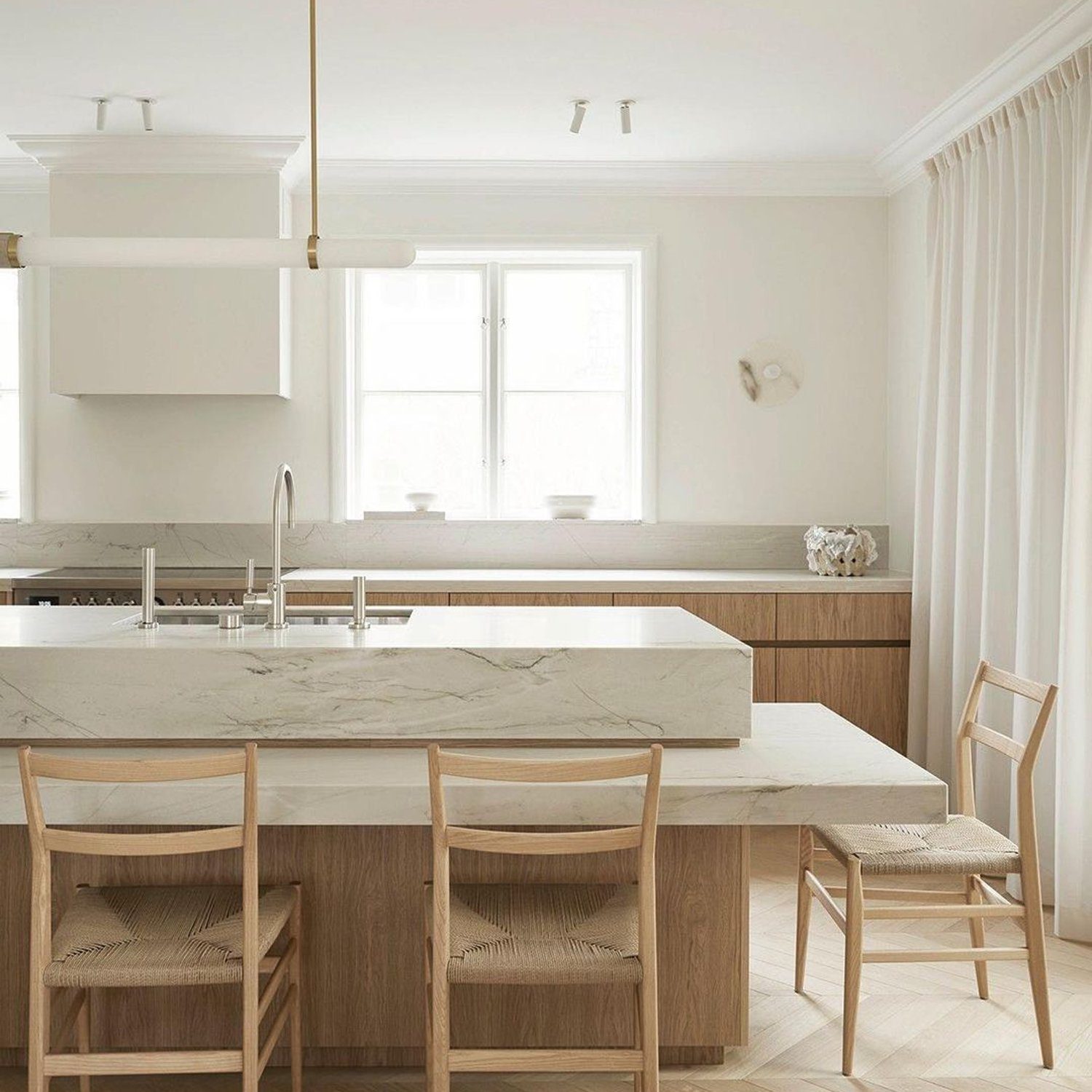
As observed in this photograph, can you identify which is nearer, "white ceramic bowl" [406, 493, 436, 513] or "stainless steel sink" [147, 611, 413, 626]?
"stainless steel sink" [147, 611, 413, 626]

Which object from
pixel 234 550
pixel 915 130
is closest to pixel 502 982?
pixel 234 550

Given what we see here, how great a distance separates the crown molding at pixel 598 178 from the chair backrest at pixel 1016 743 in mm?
2705

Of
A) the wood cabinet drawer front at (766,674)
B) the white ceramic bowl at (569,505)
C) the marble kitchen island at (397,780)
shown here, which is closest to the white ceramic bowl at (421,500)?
the white ceramic bowl at (569,505)

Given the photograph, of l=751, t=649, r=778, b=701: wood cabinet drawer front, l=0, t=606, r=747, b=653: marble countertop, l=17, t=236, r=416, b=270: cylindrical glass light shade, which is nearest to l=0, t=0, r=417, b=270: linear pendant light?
l=17, t=236, r=416, b=270: cylindrical glass light shade

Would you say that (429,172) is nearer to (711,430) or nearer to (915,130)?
(711,430)

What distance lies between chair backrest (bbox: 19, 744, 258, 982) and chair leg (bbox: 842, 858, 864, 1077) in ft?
4.19

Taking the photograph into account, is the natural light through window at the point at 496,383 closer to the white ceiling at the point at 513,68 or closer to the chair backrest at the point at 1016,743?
the white ceiling at the point at 513,68

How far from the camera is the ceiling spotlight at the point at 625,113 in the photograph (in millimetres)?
4074

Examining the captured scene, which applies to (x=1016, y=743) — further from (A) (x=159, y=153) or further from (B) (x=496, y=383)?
(A) (x=159, y=153)

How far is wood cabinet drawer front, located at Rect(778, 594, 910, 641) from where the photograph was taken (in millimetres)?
4441

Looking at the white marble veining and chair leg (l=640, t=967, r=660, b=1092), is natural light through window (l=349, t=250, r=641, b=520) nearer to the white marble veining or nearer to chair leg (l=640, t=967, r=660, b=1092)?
the white marble veining

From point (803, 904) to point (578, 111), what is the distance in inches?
108

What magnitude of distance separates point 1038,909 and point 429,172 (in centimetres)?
365

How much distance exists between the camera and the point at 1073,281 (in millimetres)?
3299
